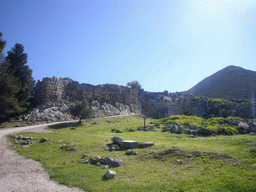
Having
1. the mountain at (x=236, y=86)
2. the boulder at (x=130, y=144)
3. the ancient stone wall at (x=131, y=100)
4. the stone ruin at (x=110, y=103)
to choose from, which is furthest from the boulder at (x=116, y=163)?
the mountain at (x=236, y=86)

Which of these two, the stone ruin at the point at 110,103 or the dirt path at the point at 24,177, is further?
the stone ruin at the point at 110,103

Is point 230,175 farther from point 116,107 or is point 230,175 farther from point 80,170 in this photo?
point 116,107

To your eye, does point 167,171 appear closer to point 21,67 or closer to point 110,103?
point 21,67

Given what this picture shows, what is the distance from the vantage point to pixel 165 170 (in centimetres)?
745

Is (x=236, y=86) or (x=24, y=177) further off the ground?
(x=236, y=86)

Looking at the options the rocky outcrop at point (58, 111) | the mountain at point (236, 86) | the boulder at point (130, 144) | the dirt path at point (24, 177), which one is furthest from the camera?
the mountain at point (236, 86)

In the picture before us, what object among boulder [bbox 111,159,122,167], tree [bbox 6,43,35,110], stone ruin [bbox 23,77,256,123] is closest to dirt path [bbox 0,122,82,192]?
boulder [bbox 111,159,122,167]

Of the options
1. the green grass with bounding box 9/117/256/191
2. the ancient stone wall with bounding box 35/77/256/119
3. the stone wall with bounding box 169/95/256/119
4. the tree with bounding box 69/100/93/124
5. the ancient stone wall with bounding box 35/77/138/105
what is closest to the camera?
the green grass with bounding box 9/117/256/191

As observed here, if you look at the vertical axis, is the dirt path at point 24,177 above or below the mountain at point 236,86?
below

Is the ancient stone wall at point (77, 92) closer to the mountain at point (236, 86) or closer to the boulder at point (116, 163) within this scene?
the boulder at point (116, 163)

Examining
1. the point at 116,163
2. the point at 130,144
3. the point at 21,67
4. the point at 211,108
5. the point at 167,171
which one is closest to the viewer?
the point at 167,171

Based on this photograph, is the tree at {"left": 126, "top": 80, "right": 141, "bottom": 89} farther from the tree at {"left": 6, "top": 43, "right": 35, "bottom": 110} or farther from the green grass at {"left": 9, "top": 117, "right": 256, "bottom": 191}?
the green grass at {"left": 9, "top": 117, "right": 256, "bottom": 191}

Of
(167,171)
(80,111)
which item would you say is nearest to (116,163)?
(167,171)

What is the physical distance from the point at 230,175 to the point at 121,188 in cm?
438
